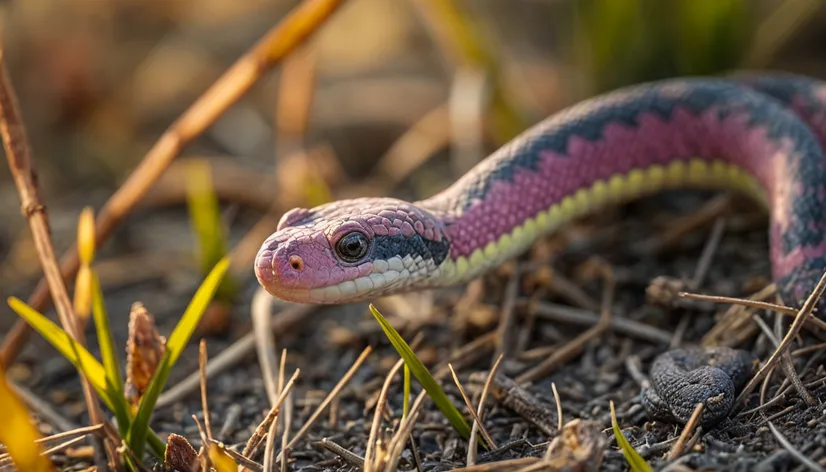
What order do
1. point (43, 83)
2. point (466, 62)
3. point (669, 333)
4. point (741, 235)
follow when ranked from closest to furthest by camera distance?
1. point (669, 333)
2. point (741, 235)
3. point (466, 62)
4. point (43, 83)

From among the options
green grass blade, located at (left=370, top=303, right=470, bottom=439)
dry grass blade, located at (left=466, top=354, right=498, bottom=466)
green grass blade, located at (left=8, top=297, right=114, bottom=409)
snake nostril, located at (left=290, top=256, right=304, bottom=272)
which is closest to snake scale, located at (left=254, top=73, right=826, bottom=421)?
snake nostril, located at (left=290, top=256, right=304, bottom=272)

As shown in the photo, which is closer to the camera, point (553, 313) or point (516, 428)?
point (516, 428)

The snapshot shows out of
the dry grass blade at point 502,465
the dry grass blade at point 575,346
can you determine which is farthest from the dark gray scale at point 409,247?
the dry grass blade at point 502,465

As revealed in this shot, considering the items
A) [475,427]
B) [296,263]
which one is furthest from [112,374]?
[475,427]

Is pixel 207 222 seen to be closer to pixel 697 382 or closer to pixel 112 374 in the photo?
pixel 112 374

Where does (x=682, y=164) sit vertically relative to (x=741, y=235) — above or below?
above

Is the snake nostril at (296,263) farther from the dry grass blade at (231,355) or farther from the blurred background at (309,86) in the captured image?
the blurred background at (309,86)

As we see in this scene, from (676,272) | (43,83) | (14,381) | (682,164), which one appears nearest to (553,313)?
(676,272)

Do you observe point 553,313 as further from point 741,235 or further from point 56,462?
point 56,462
